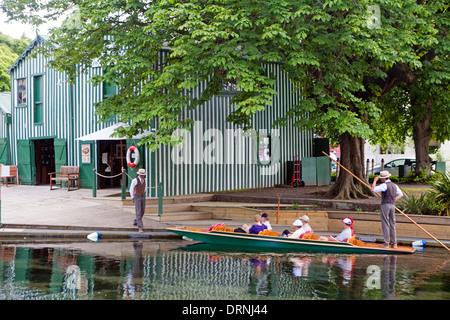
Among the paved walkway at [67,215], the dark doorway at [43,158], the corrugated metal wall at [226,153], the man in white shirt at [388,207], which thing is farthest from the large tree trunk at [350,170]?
the dark doorway at [43,158]

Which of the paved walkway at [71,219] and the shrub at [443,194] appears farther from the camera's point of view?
the shrub at [443,194]

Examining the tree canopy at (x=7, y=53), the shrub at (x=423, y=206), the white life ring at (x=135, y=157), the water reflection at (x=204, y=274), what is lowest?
the water reflection at (x=204, y=274)

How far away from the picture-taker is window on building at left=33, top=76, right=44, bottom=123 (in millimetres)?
26784

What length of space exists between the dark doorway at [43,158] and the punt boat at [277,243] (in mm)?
14221

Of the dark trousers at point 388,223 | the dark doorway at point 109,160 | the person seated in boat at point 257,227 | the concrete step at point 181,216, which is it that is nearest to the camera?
the dark trousers at point 388,223

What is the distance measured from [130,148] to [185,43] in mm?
6134

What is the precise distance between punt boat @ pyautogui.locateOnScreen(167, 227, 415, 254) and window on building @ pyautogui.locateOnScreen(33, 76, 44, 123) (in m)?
14.2

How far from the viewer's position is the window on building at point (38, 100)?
26784 millimetres

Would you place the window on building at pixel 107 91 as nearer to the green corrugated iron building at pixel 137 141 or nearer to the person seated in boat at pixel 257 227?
the green corrugated iron building at pixel 137 141

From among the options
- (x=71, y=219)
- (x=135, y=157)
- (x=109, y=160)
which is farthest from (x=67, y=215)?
(x=109, y=160)

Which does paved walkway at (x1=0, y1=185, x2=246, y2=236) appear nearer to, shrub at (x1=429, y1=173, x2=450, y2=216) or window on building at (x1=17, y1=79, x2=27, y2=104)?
window on building at (x1=17, y1=79, x2=27, y2=104)

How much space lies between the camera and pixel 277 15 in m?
14.6

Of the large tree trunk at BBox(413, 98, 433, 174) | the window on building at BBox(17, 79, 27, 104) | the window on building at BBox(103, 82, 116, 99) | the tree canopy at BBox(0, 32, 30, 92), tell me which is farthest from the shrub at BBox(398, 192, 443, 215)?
the tree canopy at BBox(0, 32, 30, 92)
